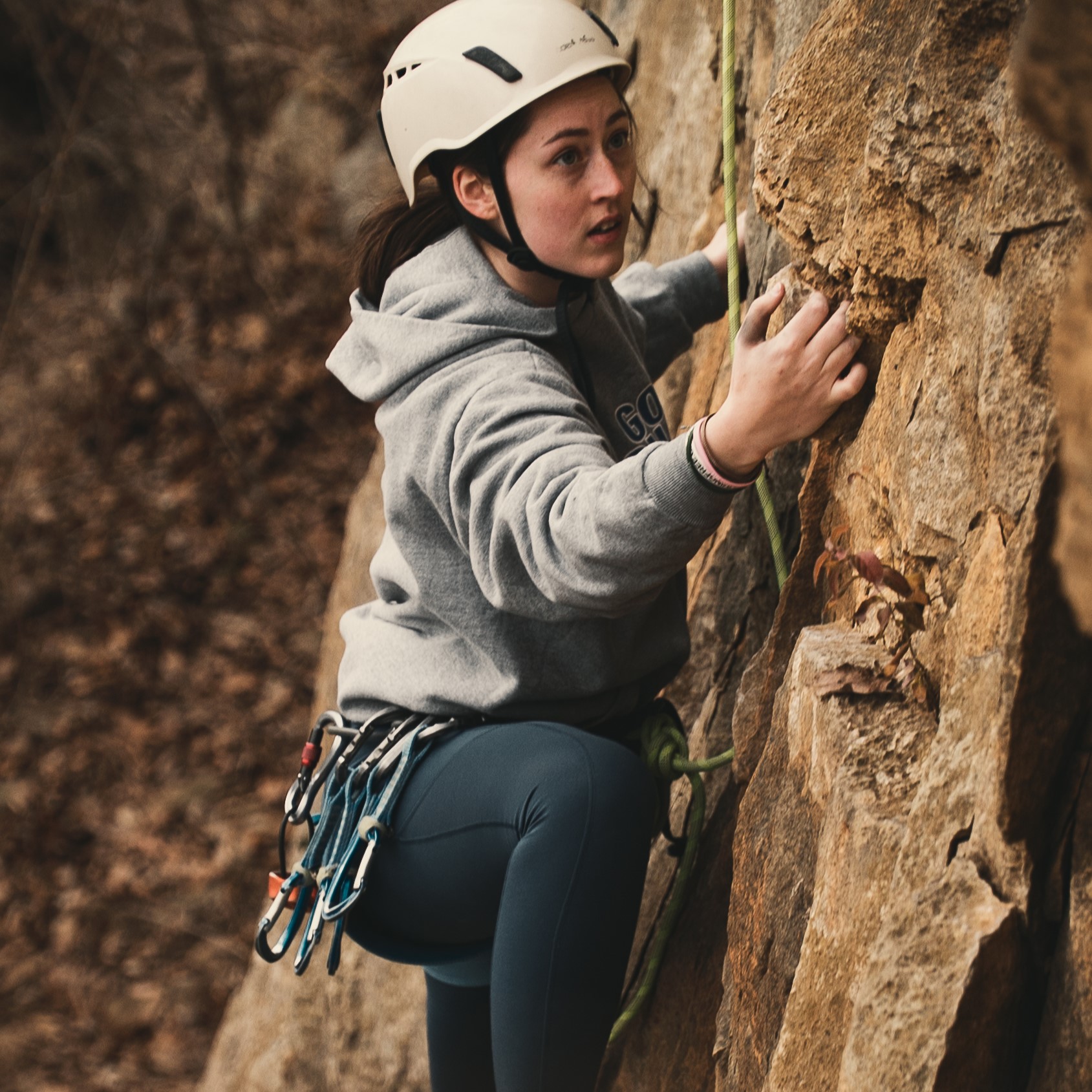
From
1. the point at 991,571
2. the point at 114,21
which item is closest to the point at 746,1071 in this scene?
the point at 991,571

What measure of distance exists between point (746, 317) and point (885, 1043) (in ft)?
2.96

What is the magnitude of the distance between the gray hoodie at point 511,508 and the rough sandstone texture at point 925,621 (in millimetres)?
243

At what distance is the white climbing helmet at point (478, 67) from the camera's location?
182 centimetres

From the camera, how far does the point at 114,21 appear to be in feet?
22.5

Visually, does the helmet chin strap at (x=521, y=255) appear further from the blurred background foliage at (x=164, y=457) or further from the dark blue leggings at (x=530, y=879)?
the blurred background foliage at (x=164, y=457)

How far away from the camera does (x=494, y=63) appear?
183 cm

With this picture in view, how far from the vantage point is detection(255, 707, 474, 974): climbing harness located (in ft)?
6.09

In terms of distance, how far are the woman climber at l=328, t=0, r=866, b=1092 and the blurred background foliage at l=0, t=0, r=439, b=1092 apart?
11.1ft

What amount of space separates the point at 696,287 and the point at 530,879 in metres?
1.29

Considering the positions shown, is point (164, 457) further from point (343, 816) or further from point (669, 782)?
point (669, 782)

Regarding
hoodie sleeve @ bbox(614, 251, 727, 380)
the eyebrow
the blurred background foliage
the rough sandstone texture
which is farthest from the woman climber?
the blurred background foliage

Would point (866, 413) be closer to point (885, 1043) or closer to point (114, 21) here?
point (885, 1043)

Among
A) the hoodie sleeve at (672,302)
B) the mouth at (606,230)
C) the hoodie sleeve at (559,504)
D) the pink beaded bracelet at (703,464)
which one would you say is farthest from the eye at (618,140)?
the pink beaded bracelet at (703,464)

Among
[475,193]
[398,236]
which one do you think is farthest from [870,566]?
[398,236]
